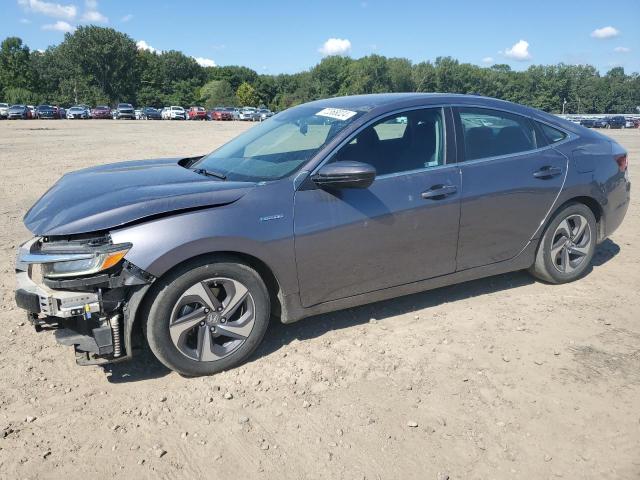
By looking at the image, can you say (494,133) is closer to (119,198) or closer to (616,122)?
(119,198)

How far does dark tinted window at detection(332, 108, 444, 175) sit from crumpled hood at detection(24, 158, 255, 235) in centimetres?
88

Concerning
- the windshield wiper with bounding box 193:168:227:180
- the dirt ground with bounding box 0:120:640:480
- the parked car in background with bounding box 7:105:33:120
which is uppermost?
the parked car in background with bounding box 7:105:33:120

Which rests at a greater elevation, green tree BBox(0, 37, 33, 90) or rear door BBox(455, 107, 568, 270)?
green tree BBox(0, 37, 33, 90)

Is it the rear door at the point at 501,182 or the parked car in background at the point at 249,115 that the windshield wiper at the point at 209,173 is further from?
the parked car in background at the point at 249,115

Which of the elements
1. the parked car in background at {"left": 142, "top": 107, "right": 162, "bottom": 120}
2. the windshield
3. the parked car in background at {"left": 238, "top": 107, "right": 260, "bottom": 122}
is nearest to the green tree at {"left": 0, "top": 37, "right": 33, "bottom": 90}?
the parked car in background at {"left": 142, "top": 107, "right": 162, "bottom": 120}

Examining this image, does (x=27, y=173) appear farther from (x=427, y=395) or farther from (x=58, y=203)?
(x=427, y=395)

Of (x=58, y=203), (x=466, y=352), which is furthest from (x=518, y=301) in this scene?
(x=58, y=203)

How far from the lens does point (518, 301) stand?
4594mm

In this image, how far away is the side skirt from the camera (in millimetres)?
3588

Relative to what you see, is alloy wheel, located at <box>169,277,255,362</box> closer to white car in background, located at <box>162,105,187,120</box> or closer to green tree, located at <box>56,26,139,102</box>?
white car in background, located at <box>162,105,187,120</box>

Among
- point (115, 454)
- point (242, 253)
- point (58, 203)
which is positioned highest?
point (58, 203)

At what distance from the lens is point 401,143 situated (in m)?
3.99

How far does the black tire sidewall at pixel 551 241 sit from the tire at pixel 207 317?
2.69m

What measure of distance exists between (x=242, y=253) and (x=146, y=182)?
2.97 ft
